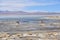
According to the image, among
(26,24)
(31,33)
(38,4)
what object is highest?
(38,4)

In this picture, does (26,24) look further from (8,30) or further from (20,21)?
(8,30)

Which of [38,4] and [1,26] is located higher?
[38,4]

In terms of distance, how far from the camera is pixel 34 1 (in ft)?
4.16

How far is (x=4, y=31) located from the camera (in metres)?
1.24

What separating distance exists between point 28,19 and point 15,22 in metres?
0.16

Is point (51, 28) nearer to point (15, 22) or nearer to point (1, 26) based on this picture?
point (15, 22)

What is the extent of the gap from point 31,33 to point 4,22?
0.34 meters

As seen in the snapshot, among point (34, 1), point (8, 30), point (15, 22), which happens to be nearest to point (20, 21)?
point (15, 22)

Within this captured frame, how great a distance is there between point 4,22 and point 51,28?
1.83 ft

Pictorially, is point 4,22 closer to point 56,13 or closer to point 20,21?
point 20,21

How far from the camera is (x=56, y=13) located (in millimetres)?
1252

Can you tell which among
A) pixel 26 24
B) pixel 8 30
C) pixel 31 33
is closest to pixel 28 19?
pixel 26 24

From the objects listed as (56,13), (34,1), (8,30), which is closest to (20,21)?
(8,30)

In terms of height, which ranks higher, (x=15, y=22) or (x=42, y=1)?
(x=42, y=1)
